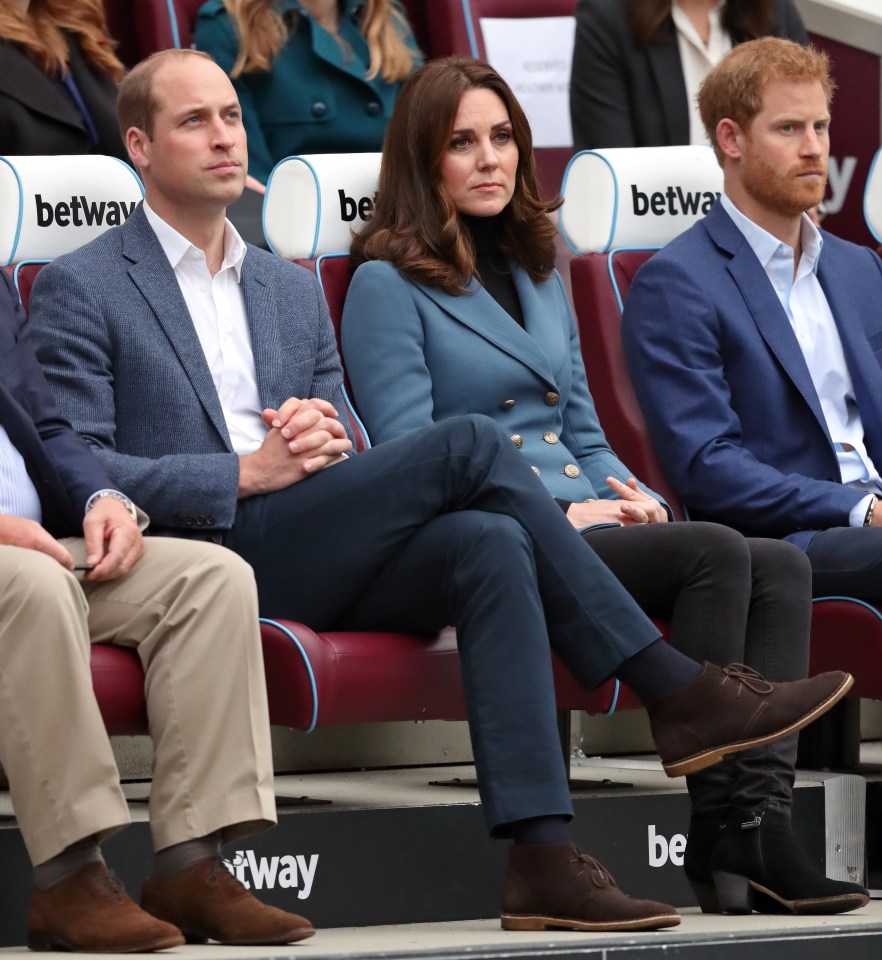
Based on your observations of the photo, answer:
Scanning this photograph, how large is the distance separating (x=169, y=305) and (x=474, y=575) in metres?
0.67

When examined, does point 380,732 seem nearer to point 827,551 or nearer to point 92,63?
point 827,551

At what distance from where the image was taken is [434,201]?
10.8ft

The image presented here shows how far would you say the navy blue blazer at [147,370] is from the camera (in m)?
2.79

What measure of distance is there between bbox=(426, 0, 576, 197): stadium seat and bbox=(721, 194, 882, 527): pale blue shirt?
54.8 inches

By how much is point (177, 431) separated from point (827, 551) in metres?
1.04

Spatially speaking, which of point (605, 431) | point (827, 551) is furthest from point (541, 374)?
point (827, 551)

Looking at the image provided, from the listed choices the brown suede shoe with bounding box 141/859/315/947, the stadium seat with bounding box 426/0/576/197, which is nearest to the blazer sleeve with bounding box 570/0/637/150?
the stadium seat with bounding box 426/0/576/197

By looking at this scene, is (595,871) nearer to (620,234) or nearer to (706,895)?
(706,895)

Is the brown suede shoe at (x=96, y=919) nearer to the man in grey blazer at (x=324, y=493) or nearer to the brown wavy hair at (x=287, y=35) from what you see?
the man in grey blazer at (x=324, y=493)

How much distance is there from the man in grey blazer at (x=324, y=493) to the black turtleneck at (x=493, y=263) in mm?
324

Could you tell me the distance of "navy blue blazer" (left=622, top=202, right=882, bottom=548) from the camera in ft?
10.7

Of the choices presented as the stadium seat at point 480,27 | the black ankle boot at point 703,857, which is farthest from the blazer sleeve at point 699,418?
the stadium seat at point 480,27

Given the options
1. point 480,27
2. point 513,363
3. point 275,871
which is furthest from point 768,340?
point 480,27

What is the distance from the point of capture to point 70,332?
2861 millimetres
